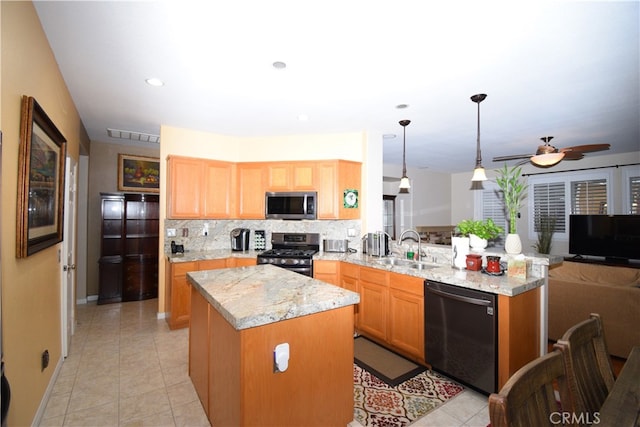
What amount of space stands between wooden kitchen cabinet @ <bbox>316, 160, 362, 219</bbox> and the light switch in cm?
270

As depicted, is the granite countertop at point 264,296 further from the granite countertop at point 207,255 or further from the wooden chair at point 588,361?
the granite countertop at point 207,255

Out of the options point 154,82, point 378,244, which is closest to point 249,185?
point 154,82

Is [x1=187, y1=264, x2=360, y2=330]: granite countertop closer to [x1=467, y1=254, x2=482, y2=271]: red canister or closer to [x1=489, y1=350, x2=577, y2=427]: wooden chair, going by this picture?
[x1=489, y1=350, x2=577, y2=427]: wooden chair

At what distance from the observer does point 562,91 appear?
2.85 m

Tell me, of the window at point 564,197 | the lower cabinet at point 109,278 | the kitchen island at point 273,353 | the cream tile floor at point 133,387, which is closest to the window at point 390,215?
the window at point 564,197

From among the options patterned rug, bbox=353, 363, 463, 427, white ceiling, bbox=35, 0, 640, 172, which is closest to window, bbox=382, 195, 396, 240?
white ceiling, bbox=35, 0, 640, 172

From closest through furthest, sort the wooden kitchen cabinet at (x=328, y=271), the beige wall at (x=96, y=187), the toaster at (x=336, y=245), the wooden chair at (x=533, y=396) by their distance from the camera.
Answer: the wooden chair at (x=533, y=396)
the wooden kitchen cabinet at (x=328, y=271)
the toaster at (x=336, y=245)
the beige wall at (x=96, y=187)

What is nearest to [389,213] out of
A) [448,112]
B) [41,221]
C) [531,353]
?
[448,112]

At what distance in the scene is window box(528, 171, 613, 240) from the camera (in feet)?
18.2

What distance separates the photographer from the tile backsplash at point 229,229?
13.5 ft

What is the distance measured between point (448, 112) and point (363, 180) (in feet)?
4.50

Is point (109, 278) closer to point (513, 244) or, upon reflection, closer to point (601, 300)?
point (513, 244)

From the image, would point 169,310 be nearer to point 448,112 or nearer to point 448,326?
point 448,326

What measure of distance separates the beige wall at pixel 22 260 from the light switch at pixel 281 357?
1.28 m
